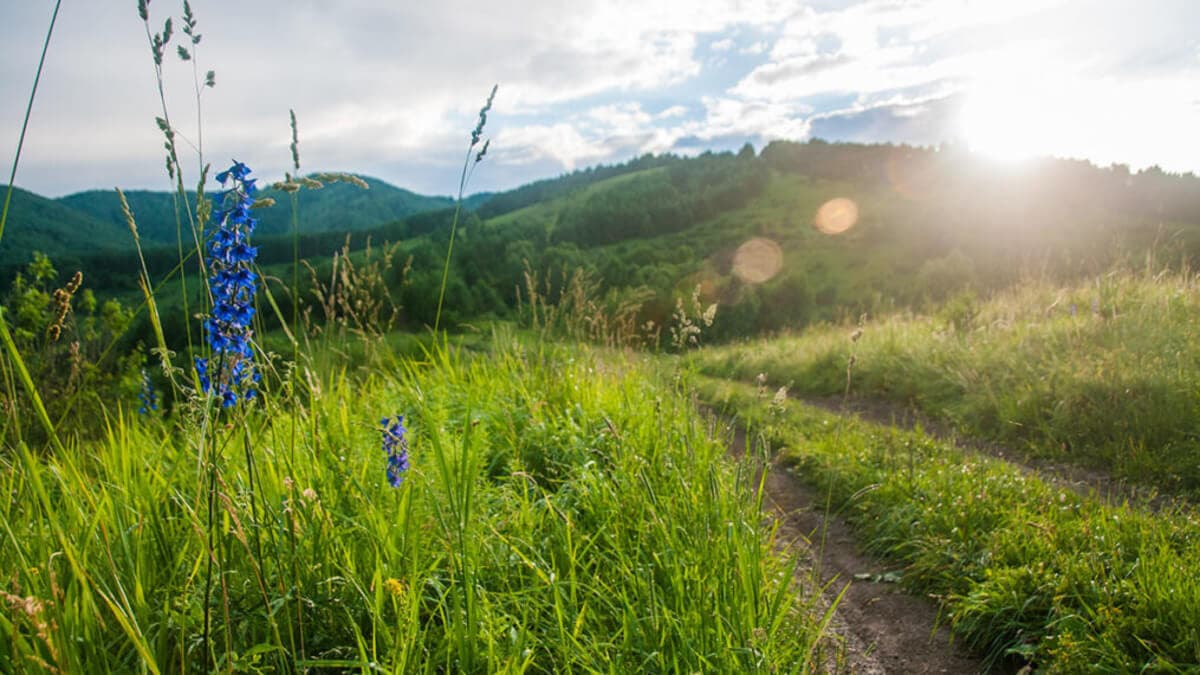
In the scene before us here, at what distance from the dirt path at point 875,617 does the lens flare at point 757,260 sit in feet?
190

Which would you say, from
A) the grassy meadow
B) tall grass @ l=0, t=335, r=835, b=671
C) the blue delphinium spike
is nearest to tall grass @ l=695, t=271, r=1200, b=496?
the grassy meadow

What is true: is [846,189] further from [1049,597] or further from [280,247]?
[1049,597]

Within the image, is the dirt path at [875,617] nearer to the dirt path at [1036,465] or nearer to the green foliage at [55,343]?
the dirt path at [1036,465]

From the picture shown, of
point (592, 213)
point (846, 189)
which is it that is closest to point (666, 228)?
point (592, 213)

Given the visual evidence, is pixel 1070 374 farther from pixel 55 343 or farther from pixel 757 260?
pixel 757 260

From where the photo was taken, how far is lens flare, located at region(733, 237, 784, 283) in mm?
63900

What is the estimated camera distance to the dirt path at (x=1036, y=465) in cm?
458

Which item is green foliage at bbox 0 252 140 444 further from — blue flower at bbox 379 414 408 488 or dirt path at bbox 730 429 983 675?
dirt path at bbox 730 429 983 675

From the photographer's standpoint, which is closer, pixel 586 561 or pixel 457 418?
pixel 586 561

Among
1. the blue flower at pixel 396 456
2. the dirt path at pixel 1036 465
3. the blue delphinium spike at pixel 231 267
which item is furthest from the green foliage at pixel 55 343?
the dirt path at pixel 1036 465

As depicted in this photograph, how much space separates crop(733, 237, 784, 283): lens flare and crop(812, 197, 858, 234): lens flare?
721cm

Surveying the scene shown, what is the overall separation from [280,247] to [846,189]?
89.2 metres

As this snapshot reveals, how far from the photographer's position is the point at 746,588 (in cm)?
289

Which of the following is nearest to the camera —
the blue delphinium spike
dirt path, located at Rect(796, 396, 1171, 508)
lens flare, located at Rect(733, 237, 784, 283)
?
the blue delphinium spike
